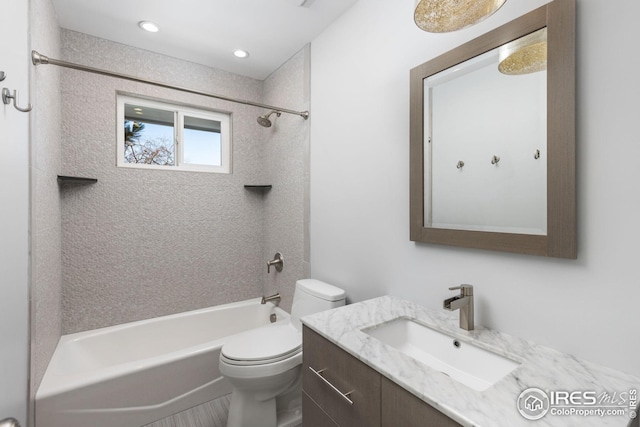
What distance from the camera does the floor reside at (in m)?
1.73

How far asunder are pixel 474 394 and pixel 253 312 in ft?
7.38

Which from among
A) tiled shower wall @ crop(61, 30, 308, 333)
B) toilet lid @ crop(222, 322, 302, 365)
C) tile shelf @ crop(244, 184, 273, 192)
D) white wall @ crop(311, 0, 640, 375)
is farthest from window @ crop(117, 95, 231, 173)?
toilet lid @ crop(222, 322, 302, 365)

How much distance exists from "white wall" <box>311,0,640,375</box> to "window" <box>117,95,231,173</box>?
107cm

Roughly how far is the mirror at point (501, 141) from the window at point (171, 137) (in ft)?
6.32

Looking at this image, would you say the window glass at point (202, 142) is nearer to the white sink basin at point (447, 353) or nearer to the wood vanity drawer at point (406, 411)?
the white sink basin at point (447, 353)

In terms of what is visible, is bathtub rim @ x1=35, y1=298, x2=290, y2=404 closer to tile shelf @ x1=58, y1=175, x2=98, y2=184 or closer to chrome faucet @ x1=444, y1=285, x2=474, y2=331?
tile shelf @ x1=58, y1=175, x2=98, y2=184

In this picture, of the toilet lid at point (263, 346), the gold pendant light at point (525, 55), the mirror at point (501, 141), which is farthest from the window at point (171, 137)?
the gold pendant light at point (525, 55)

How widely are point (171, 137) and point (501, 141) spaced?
2474mm

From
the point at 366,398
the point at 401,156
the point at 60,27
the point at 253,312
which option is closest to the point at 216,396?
the point at 253,312

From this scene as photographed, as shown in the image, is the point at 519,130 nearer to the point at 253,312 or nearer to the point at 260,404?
the point at 260,404

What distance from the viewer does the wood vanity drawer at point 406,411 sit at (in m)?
0.72

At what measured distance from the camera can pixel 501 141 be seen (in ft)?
3.70

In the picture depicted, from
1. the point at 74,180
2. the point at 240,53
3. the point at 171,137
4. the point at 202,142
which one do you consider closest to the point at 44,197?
the point at 74,180

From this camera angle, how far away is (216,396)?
191 cm
